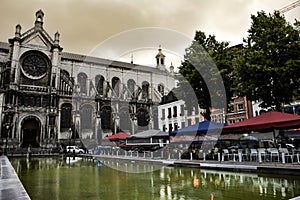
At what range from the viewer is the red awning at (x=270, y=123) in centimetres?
1248

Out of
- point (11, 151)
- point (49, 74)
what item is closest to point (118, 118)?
→ point (49, 74)

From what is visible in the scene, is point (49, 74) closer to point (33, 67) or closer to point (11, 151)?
point (33, 67)

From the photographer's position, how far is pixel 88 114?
46.9m

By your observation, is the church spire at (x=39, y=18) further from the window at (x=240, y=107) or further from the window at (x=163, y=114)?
the window at (x=240, y=107)

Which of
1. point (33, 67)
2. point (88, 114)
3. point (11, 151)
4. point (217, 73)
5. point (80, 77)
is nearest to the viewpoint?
point (217, 73)

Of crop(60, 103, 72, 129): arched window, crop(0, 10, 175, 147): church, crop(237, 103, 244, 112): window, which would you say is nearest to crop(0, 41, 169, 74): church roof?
crop(0, 10, 175, 147): church

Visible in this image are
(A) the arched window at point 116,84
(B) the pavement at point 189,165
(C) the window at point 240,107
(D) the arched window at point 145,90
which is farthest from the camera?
(D) the arched window at point 145,90

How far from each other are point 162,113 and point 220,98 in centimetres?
2615

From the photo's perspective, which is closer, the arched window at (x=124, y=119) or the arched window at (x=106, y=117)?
the arched window at (x=106, y=117)

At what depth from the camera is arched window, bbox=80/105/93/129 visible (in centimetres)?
4545

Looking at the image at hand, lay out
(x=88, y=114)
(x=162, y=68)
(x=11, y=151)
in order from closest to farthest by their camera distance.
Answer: (x=11, y=151)
(x=88, y=114)
(x=162, y=68)

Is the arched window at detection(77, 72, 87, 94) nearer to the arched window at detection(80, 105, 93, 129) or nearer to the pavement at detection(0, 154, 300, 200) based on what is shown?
the arched window at detection(80, 105, 93, 129)

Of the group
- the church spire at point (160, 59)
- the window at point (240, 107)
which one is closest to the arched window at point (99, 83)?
the church spire at point (160, 59)

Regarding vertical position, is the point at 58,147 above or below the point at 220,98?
below
